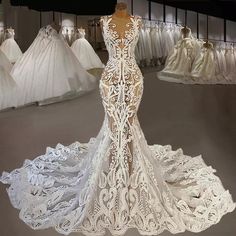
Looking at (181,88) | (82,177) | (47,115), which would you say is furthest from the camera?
(181,88)

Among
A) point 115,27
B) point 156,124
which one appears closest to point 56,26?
point 115,27

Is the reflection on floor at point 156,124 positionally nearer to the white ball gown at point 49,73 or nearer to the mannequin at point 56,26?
the white ball gown at point 49,73

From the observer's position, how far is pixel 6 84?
2590mm

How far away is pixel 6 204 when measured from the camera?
1780mm

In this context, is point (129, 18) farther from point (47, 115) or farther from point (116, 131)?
point (47, 115)

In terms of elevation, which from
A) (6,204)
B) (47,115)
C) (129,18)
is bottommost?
(6,204)

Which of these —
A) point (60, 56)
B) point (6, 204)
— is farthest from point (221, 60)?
point (6, 204)

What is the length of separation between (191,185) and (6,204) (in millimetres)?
823

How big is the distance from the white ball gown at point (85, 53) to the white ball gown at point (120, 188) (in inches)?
26.1

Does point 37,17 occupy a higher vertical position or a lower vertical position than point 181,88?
higher

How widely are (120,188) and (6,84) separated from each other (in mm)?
1273

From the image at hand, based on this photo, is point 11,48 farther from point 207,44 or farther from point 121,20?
point 207,44

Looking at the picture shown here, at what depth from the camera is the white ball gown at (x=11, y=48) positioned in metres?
2.36

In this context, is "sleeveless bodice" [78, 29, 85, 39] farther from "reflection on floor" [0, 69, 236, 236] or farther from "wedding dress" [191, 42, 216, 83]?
"wedding dress" [191, 42, 216, 83]
